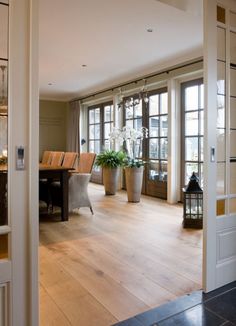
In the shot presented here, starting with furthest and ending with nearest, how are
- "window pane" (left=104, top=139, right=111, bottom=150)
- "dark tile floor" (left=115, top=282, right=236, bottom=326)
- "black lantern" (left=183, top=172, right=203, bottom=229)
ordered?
"window pane" (left=104, top=139, right=111, bottom=150) < "black lantern" (left=183, top=172, right=203, bottom=229) < "dark tile floor" (left=115, top=282, right=236, bottom=326)

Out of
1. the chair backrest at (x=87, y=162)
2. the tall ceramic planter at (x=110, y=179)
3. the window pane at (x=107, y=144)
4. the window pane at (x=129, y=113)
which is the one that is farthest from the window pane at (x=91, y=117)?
the chair backrest at (x=87, y=162)

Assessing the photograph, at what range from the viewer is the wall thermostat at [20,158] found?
138 centimetres

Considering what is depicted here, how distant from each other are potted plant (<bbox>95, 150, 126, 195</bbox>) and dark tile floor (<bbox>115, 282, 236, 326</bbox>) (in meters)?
4.41

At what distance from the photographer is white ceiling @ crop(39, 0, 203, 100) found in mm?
3408

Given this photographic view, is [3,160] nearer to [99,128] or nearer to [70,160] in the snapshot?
[70,160]

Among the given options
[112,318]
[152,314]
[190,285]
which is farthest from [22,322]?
[190,285]

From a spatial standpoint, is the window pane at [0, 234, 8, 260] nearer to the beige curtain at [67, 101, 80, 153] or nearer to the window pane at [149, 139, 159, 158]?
A: the window pane at [149, 139, 159, 158]

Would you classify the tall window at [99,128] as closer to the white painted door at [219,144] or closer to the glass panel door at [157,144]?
the glass panel door at [157,144]

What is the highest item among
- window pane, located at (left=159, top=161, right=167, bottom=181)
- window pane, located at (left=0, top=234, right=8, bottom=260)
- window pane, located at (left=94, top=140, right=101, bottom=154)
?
window pane, located at (left=94, top=140, right=101, bottom=154)

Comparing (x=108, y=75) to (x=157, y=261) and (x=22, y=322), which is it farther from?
(x=22, y=322)

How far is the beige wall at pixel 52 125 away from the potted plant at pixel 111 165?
3483 mm

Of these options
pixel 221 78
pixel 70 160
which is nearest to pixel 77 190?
pixel 70 160

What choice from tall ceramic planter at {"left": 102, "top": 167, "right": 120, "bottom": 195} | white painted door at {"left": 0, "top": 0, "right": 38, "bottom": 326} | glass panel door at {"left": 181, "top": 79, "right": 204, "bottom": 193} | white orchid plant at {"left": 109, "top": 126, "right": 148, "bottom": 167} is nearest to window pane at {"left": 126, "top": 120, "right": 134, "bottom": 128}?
white orchid plant at {"left": 109, "top": 126, "right": 148, "bottom": 167}

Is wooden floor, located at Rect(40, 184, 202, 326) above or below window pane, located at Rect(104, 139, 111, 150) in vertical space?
below
